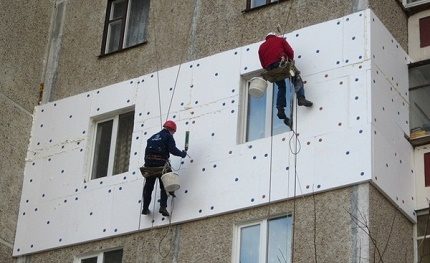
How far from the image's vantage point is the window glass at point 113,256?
73.1 ft

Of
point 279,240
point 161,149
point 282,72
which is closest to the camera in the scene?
point 279,240

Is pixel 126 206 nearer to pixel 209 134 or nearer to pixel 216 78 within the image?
pixel 209 134

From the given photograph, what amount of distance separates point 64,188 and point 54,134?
1.32 meters

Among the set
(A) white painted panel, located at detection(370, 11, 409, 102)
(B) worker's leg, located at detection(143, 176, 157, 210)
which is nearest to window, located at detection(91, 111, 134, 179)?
(B) worker's leg, located at detection(143, 176, 157, 210)

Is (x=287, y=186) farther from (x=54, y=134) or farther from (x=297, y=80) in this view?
(x=54, y=134)

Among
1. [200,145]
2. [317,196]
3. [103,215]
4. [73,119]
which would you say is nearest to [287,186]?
[317,196]

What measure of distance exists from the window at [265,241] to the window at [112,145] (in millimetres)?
3308

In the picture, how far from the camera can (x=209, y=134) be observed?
22172 millimetres

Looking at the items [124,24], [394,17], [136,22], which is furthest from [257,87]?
[124,24]

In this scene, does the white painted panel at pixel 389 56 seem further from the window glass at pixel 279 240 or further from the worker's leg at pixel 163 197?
the worker's leg at pixel 163 197

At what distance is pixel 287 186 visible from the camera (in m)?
20.6

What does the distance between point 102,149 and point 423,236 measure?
6.32 meters

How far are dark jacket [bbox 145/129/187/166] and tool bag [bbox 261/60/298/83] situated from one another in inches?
75.7

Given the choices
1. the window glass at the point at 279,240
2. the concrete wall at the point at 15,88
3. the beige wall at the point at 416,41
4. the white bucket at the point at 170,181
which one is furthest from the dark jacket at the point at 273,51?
the concrete wall at the point at 15,88
